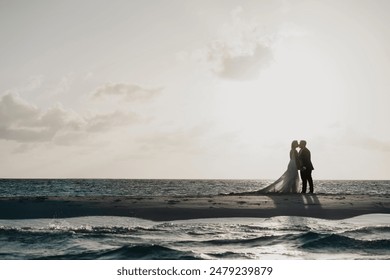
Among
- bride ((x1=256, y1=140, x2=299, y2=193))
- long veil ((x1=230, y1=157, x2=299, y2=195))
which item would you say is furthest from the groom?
long veil ((x1=230, y1=157, x2=299, y2=195))

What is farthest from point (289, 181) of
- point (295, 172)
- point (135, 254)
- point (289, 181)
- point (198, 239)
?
point (135, 254)

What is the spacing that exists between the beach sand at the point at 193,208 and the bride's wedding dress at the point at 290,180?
13.4 feet

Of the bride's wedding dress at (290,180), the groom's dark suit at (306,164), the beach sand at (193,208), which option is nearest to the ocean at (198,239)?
the beach sand at (193,208)

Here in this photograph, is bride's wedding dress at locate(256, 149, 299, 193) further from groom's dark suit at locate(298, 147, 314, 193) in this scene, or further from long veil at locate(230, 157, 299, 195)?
groom's dark suit at locate(298, 147, 314, 193)

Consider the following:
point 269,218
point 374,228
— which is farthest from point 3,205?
point 374,228

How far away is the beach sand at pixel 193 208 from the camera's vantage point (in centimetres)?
1570

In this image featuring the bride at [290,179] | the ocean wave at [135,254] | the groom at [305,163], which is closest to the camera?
the ocean wave at [135,254]

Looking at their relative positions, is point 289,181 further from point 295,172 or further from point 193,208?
point 193,208

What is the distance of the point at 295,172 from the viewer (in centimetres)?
2333

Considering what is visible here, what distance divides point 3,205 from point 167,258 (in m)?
9.22

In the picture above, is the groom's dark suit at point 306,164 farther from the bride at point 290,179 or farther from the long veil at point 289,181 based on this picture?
the long veil at point 289,181

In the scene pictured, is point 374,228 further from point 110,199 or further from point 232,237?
point 110,199
